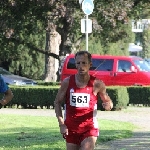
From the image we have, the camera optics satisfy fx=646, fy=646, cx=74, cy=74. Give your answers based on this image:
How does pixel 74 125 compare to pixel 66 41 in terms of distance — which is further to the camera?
pixel 66 41

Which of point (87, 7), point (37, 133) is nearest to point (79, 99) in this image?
point (37, 133)

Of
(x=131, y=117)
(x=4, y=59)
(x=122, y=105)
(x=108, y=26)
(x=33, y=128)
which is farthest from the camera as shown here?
(x=4, y=59)

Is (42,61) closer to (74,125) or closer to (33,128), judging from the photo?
(33,128)

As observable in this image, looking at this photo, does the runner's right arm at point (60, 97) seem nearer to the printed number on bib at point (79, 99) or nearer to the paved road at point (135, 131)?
the printed number on bib at point (79, 99)

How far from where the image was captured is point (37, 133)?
1381 centimetres

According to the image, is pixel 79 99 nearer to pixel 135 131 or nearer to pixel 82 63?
pixel 82 63

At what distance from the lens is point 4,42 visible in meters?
37.7

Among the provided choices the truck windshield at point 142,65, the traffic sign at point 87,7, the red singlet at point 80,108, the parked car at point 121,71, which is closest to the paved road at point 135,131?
the traffic sign at point 87,7

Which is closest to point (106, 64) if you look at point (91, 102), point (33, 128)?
point (33, 128)

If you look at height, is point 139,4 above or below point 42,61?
above

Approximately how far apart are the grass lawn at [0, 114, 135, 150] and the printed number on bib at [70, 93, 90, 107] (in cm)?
403

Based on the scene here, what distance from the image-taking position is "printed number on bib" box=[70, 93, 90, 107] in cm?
715

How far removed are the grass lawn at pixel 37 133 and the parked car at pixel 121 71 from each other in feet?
35.7

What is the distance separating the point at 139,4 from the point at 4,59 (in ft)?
48.3
